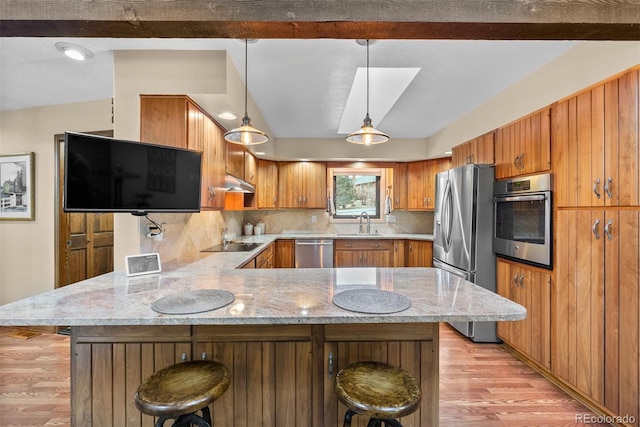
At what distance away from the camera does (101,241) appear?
342 centimetres

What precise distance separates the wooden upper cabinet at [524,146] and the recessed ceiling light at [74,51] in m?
3.57

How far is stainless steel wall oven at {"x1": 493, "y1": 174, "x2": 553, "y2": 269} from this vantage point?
2.21 meters

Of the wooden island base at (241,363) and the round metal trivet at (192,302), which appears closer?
the round metal trivet at (192,302)

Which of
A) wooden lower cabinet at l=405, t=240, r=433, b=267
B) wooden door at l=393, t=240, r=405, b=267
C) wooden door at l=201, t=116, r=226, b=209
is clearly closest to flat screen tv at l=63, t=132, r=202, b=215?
wooden door at l=201, t=116, r=226, b=209

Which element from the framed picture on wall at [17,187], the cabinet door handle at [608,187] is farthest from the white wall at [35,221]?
the cabinet door handle at [608,187]

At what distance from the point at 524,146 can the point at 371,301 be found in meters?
2.22

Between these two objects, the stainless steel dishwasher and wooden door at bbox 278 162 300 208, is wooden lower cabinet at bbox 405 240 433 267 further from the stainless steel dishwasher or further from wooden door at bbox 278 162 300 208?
wooden door at bbox 278 162 300 208

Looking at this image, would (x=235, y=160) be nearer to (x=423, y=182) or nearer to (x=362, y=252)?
(x=362, y=252)

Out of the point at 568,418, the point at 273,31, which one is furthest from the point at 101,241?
the point at 568,418

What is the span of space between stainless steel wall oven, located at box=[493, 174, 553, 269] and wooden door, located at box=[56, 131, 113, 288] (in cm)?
410

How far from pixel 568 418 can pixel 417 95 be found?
287 cm

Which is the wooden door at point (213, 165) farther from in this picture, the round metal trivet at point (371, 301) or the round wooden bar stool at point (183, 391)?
the round metal trivet at point (371, 301)

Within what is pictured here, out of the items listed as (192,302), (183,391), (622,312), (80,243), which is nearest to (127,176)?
(192,302)

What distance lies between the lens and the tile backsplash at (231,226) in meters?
2.34
